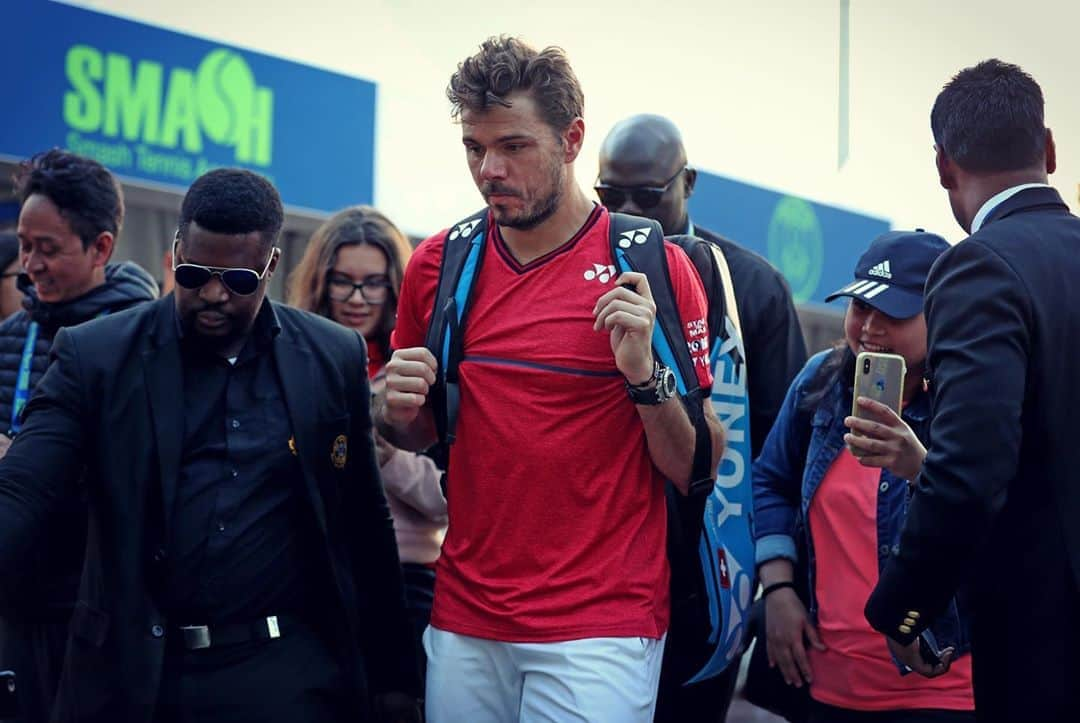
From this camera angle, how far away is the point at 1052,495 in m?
2.79

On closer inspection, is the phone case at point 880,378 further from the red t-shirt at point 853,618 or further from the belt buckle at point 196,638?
the belt buckle at point 196,638

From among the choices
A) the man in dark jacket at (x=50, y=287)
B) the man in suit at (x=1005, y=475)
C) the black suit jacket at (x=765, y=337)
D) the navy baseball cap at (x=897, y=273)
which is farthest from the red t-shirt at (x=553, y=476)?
the man in dark jacket at (x=50, y=287)

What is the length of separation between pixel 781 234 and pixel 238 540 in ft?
46.1

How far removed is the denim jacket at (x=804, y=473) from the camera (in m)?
3.77

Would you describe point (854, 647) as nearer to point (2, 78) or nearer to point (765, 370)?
point (765, 370)

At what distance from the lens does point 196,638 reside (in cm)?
338

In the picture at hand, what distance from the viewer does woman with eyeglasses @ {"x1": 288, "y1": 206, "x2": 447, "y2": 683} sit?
15.5ft

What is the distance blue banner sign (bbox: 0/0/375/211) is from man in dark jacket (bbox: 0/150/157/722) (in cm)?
395

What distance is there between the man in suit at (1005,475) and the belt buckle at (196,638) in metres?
1.59

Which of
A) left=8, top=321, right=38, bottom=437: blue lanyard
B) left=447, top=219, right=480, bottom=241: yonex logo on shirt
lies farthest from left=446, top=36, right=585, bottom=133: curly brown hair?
left=8, top=321, right=38, bottom=437: blue lanyard

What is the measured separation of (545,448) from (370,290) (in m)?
1.84

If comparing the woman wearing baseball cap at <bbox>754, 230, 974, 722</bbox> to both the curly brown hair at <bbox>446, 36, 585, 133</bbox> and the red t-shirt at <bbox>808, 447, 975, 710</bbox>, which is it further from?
the curly brown hair at <bbox>446, 36, 585, 133</bbox>

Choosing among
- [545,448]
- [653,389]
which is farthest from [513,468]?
[653,389]

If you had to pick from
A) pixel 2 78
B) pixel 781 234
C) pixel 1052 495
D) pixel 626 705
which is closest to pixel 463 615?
pixel 626 705
